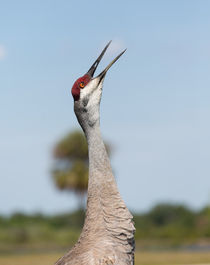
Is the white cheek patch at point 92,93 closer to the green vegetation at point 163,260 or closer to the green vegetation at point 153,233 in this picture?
the green vegetation at point 163,260

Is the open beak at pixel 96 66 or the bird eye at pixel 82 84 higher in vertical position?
the open beak at pixel 96 66

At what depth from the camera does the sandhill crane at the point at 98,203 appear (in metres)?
5.12

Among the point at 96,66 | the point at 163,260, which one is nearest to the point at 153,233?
the point at 163,260

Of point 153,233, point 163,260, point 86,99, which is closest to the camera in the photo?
point 86,99

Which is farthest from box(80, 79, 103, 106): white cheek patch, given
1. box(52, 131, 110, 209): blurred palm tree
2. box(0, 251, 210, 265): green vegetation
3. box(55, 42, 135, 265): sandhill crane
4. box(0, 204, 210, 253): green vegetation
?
box(52, 131, 110, 209): blurred palm tree

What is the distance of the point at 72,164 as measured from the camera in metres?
34.7

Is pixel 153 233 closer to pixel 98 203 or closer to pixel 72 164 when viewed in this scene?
pixel 72 164

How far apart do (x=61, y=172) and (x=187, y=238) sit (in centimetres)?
1083

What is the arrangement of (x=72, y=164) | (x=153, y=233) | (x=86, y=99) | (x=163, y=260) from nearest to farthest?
(x=86, y=99), (x=163, y=260), (x=153, y=233), (x=72, y=164)

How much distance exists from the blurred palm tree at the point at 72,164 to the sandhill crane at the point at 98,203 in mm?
28022

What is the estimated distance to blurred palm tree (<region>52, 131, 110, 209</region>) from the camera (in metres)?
33.7

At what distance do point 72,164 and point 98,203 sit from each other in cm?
2956

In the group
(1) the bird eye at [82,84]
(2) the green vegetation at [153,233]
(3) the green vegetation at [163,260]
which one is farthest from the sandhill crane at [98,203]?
(2) the green vegetation at [153,233]

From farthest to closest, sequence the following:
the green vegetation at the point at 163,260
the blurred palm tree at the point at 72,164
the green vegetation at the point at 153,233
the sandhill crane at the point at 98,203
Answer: the blurred palm tree at the point at 72,164 < the green vegetation at the point at 153,233 < the green vegetation at the point at 163,260 < the sandhill crane at the point at 98,203
